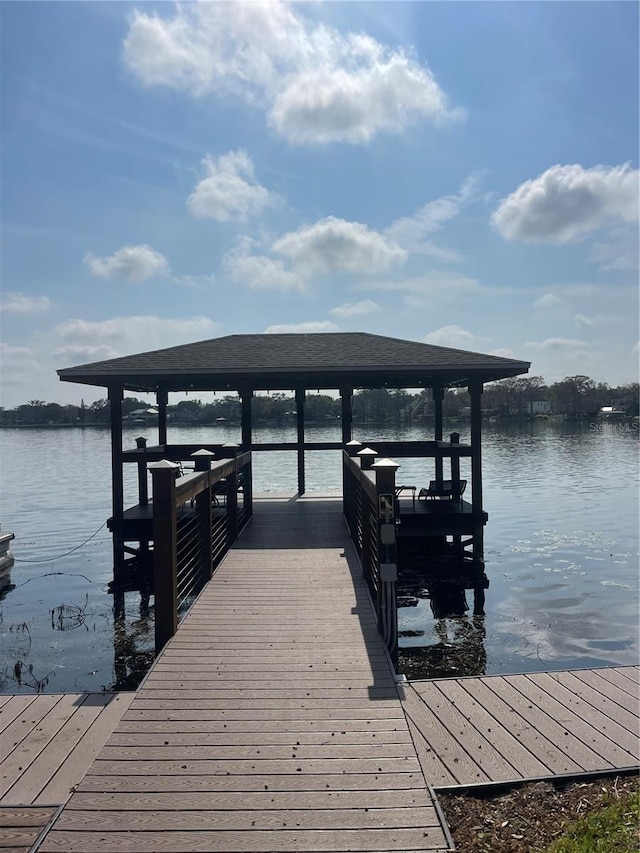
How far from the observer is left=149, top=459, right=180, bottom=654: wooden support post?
4832 mm

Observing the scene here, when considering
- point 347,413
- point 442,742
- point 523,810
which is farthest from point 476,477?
point 523,810

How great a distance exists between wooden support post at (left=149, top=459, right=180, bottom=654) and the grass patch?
122 inches

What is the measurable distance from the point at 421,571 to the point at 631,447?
33.5 metres

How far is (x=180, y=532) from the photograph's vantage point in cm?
574

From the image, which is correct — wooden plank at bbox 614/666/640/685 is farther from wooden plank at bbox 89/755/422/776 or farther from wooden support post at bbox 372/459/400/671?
wooden plank at bbox 89/755/422/776

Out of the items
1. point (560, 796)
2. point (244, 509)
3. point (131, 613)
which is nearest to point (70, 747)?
point (560, 796)

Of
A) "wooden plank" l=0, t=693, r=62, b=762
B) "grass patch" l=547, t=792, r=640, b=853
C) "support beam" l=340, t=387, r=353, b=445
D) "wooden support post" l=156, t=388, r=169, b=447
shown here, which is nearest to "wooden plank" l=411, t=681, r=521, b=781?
"grass patch" l=547, t=792, r=640, b=853

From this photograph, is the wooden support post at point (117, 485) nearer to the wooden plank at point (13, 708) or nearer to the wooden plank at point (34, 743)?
the wooden plank at point (13, 708)

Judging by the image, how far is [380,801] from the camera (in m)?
2.75

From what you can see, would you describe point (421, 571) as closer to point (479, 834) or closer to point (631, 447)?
point (479, 834)

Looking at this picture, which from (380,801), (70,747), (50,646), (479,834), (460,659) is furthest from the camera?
(50,646)

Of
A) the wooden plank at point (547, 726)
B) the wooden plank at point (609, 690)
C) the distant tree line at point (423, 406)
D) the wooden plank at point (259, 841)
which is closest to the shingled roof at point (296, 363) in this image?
the wooden plank at point (609, 690)

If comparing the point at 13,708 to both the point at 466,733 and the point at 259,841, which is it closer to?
the point at 259,841

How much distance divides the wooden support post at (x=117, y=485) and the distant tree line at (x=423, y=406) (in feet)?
189
